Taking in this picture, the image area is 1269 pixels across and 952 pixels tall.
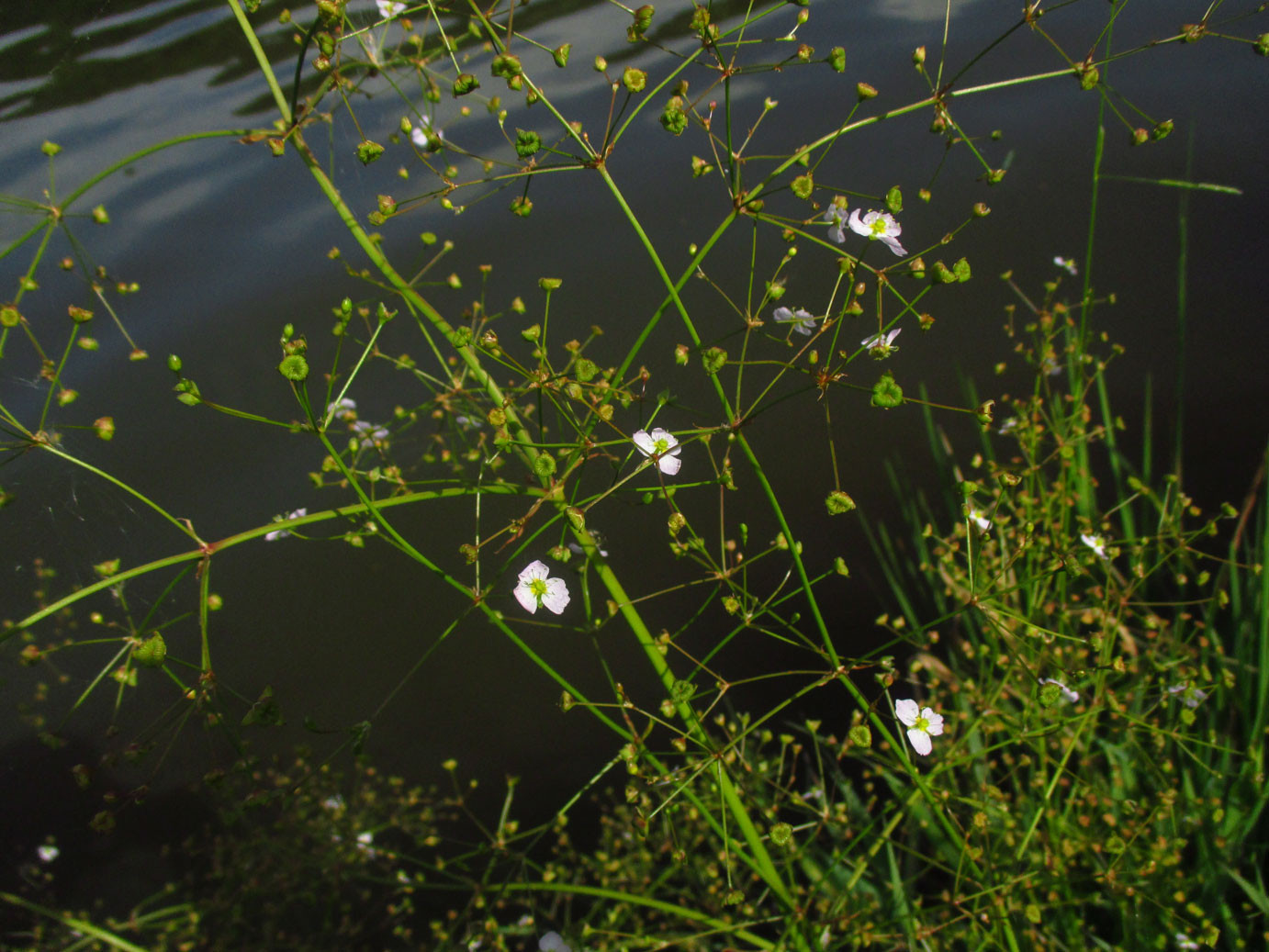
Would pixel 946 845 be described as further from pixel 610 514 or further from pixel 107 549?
pixel 107 549

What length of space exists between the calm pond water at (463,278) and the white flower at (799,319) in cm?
87

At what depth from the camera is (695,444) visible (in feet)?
5.65

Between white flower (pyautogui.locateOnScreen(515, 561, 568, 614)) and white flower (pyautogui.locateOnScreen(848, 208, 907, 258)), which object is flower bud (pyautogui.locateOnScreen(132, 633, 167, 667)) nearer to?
white flower (pyautogui.locateOnScreen(515, 561, 568, 614))

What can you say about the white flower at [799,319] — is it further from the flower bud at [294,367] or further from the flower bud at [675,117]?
the flower bud at [294,367]

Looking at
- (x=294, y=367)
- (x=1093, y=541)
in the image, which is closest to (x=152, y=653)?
(x=294, y=367)

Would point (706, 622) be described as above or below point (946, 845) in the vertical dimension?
above

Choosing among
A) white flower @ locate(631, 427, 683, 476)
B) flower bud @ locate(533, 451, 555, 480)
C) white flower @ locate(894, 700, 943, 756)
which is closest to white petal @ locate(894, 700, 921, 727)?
white flower @ locate(894, 700, 943, 756)

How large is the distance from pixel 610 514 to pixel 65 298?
4.22 ft

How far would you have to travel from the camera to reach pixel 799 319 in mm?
1039

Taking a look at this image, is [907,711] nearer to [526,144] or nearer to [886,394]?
[886,394]

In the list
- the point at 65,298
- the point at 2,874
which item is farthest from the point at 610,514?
the point at 2,874

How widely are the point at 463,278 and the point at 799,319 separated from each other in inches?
49.4

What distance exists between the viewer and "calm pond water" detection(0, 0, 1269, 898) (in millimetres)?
1797

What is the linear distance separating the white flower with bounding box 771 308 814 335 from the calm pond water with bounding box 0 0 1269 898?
2.84ft
